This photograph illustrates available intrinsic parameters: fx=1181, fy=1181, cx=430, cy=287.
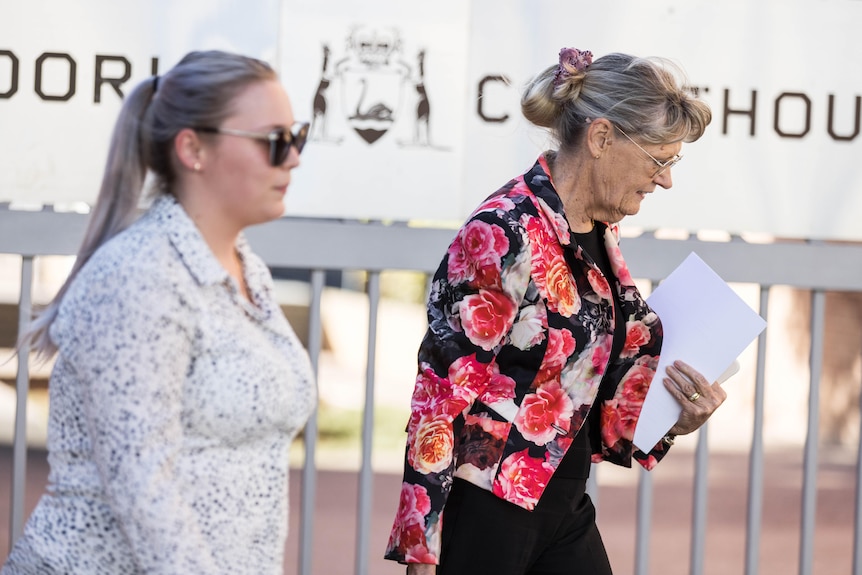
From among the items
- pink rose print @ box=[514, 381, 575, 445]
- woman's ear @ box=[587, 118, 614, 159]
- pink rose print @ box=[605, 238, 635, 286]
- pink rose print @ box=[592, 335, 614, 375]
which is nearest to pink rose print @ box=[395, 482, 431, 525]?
pink rose print @ box=[514, 381, 575, 445]

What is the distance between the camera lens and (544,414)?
2396mm

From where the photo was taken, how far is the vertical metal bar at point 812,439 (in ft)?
13.1

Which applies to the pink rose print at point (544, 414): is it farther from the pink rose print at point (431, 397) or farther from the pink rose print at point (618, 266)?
the pink rose print at point (618, 266)

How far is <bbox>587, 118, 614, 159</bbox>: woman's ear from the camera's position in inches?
99.2

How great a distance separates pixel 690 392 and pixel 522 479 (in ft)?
1.65

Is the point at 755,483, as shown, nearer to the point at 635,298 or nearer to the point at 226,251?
the point at 635,298

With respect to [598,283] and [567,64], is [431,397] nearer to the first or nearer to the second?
[598,283]

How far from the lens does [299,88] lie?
12.3ft

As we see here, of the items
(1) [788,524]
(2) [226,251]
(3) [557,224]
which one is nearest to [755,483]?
(3) [557,224]

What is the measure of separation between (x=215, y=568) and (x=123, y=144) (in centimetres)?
66

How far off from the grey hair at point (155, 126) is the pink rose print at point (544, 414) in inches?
35.8

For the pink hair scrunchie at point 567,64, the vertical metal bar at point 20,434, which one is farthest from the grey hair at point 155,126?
the vertical metal bar at point 20,434

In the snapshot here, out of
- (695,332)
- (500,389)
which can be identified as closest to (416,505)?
(500,389)

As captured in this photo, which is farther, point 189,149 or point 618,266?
point 618,266
